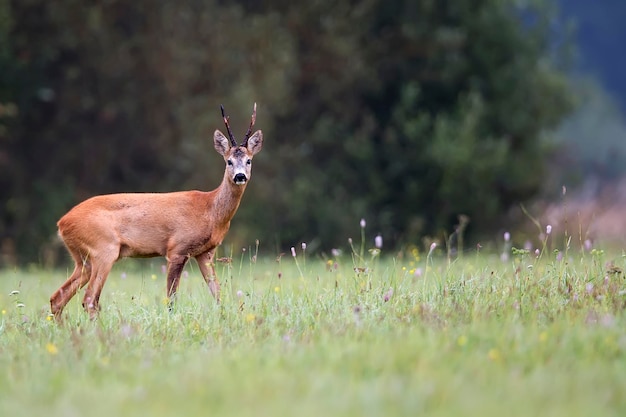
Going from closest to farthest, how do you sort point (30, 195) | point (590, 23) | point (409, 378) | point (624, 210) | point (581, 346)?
point (409, 378) < point (581, 346) < point (30, 195) < point (624, 210) < point (590, 23)

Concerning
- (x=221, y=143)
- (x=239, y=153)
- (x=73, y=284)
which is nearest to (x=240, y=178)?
(x=239, y=153)

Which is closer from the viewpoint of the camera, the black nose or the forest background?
the black nose

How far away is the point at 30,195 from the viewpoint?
68.7 feet

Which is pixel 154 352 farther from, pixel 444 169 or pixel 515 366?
pixel 444 169

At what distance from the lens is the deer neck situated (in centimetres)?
1049

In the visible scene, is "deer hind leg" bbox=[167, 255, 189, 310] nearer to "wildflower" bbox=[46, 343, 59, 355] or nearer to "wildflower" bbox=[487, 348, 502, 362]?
"wildflower" bbox=[46, 343, 59, 355]

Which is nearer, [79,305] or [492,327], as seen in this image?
[492,327]

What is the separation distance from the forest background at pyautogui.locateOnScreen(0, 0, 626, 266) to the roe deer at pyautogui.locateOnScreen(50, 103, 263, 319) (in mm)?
9760

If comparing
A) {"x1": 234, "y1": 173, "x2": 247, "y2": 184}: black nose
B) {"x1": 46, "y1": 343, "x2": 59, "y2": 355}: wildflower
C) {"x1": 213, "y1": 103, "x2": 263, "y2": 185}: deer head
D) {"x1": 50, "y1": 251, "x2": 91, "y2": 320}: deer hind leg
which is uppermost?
{"x1": 213, "y1": 103, "x2": 263, "y2": 185}: deer head

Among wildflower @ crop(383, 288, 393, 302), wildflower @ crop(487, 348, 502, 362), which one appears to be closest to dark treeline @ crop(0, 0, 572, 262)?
wildflower @ crop(383, 288, 393, 302)

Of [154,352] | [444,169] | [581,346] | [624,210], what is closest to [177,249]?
[154,352]

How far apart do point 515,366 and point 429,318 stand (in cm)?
136

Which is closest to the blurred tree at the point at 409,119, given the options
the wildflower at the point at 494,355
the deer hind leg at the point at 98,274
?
the deer hind leg at the point at 98,274

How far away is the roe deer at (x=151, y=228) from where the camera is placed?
10047 millimetres
